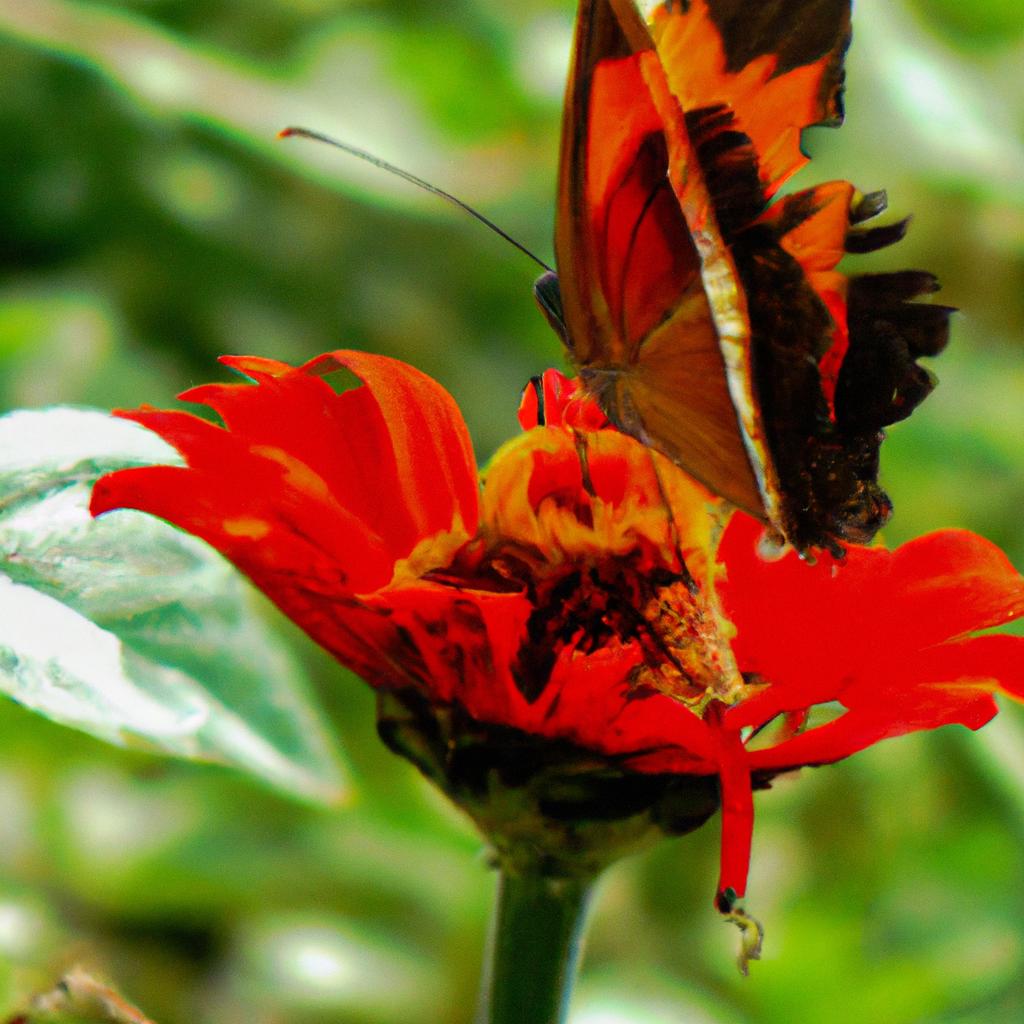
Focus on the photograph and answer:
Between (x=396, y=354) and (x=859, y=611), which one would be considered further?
(x=396, y=354)

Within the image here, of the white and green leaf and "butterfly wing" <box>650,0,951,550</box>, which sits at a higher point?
"butterfly wing" <box>650,0,951,550</box>

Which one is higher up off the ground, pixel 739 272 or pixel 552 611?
pixel 739 272

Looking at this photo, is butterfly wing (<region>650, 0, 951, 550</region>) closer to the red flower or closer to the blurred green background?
the red flower

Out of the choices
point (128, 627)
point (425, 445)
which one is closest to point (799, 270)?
point (425, 445)

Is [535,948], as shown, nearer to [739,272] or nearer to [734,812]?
[734,812]

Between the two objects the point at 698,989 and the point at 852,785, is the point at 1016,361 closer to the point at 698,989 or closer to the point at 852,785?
the point at 852,785

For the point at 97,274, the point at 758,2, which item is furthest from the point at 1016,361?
the point at 758,2

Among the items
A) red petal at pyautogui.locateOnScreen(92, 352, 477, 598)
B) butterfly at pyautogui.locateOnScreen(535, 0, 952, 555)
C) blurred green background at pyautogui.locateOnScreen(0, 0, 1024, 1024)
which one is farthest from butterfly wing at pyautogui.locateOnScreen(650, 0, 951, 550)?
blurred green background at pyautogui.locateOnScreen(0, 0, 1024, 1024)
